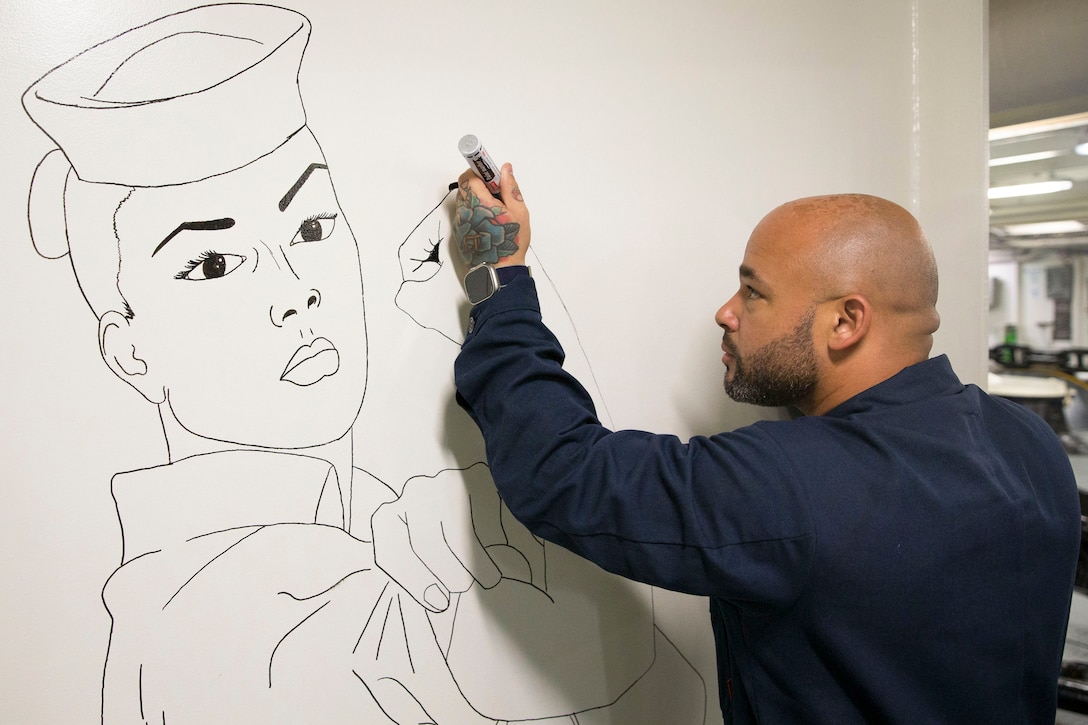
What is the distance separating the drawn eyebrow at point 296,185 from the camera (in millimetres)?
671

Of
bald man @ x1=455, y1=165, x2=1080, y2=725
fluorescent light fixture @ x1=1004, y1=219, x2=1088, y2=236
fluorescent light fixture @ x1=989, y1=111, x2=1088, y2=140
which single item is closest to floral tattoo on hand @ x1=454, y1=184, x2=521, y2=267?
bald man @ x1=455, y1=165, x2=1080, y2=725

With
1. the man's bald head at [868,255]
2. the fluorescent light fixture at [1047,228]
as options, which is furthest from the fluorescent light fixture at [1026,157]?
the man's bald head at [868,255]

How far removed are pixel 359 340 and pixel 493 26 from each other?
416 mm

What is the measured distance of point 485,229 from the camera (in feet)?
2.35

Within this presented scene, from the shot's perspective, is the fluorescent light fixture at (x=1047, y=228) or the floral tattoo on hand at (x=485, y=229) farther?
the fluorescent light fixture at (x=1047, y=228)

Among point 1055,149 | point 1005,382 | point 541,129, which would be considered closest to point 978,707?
point 541,129

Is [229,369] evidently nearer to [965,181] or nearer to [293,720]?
[293,720]

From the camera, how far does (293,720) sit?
664 millimetres

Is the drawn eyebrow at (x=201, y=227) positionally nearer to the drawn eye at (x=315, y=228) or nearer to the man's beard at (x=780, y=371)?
the drawn eye at (x=315, y=228)

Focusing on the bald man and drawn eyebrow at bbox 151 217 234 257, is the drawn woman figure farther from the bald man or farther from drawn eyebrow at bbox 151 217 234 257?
the bald man

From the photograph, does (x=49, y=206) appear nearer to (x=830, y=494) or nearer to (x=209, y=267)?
(x=209, y=267)

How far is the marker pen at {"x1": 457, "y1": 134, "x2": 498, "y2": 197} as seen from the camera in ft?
2.21

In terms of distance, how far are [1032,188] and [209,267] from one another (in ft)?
14.4

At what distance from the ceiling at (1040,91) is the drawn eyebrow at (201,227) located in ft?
6.55
